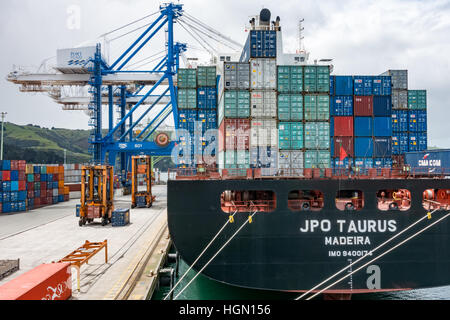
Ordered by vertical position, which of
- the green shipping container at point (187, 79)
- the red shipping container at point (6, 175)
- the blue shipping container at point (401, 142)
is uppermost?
the green shipping container at point (187, 79)

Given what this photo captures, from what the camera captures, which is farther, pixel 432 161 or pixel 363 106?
pixel 363 106

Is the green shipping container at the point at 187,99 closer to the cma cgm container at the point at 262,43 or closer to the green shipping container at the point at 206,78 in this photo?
the green shipping container at the point at 206,78

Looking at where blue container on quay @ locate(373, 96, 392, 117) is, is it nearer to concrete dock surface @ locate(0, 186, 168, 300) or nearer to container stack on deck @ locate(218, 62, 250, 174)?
container stack on deck @ locate(218, 62, 250, 174)

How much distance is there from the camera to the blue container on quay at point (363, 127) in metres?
18.8

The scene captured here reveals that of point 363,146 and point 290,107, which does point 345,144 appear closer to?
point 363,146

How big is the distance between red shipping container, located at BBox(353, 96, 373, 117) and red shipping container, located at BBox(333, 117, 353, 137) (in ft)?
2.35

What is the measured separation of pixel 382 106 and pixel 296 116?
251 inches

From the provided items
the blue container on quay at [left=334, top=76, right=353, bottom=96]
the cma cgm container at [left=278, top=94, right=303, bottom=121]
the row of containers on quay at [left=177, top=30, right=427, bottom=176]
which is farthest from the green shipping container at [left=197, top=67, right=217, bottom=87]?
the blue container on quay at [left=334, top=76, right=353, bottom=96]

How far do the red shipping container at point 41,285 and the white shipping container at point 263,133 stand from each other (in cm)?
1086

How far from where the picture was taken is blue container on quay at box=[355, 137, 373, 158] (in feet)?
60.1

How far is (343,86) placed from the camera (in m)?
19.8

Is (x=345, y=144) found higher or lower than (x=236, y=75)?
lower

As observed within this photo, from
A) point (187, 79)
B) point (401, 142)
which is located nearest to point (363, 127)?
point (401, 142)

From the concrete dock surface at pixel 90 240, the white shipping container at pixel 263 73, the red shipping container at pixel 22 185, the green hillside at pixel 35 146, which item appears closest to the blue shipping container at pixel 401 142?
the white shipping container at pixel 263 73
